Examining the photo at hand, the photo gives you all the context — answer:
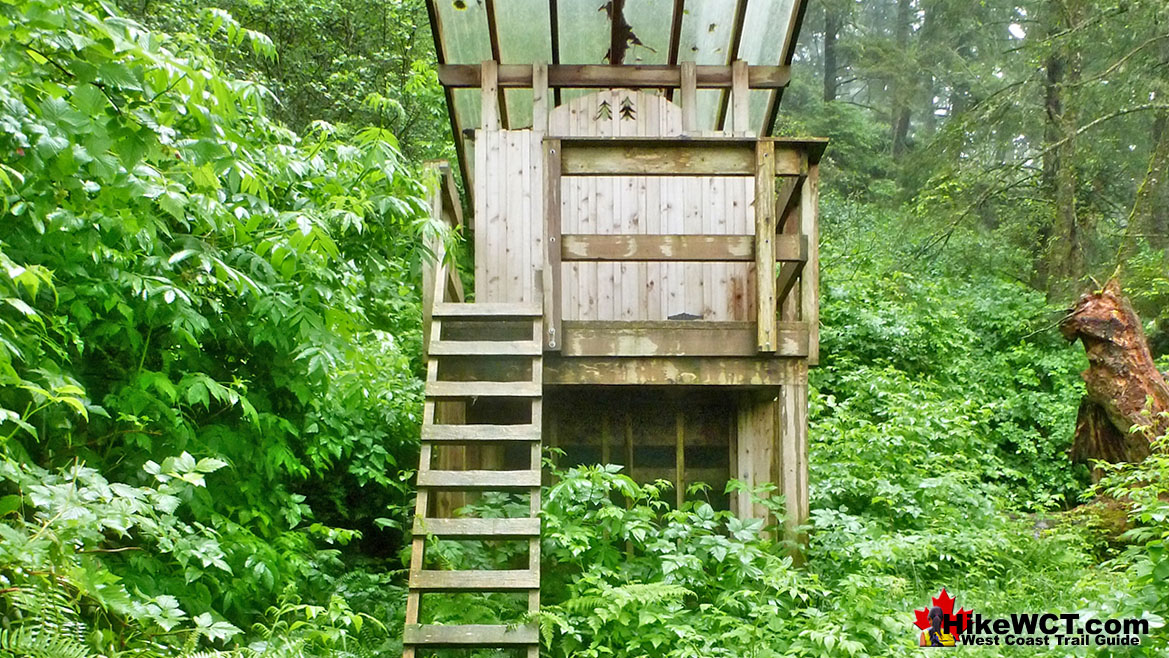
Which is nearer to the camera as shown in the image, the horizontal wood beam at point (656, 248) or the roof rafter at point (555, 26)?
the horizontal wood beam at point (656, 248)

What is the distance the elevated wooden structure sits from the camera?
17.5 feet

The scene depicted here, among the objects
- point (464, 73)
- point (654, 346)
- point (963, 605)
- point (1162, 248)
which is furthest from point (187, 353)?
point (1162, 248)

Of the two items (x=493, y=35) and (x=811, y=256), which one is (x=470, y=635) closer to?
(x=811, y=256)

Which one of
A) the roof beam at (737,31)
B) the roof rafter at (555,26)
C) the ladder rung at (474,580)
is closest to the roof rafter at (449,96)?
the roof rafter at (555,26)

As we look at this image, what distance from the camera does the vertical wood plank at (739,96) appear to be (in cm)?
671

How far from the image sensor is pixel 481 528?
453cm

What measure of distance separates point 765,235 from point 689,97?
77.4 inches

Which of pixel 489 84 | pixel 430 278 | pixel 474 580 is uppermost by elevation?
pixel 489 84

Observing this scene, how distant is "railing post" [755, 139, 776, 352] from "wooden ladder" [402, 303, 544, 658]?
1335mm

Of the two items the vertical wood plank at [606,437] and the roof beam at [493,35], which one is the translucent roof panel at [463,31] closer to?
the roof beam at [493,35]

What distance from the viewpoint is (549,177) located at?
5.44m

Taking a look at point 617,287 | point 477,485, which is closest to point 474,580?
point 477,485

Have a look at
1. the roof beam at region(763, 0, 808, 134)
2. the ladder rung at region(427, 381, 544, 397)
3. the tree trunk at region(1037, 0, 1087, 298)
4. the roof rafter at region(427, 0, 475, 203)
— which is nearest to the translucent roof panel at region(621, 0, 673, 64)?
the roof beam at region(763, 0, 808, 134)

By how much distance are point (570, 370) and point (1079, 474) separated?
700 centimetres
